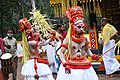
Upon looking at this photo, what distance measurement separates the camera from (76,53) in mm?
7086

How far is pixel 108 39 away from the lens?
37.6ft

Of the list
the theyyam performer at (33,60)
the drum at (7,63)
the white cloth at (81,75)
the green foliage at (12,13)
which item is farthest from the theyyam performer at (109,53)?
the green foliage at (12,13)

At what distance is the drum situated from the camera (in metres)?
10.2

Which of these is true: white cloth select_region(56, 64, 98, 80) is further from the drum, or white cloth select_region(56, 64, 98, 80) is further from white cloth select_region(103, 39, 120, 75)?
white cloth select_region(103, 39, 120, 75)

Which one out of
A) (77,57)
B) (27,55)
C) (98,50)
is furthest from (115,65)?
(77,57)

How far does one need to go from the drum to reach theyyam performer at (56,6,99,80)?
334cm

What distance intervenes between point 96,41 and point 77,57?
25.6ft

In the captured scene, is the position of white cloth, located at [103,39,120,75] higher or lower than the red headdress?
lower

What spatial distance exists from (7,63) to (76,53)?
3695 mm

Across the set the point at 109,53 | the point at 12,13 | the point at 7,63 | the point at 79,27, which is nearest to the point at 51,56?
the point at 109,53

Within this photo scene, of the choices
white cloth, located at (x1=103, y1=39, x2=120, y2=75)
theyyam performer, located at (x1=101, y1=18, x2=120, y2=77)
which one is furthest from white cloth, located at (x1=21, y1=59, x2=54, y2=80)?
white cloth, located at (x1=103, y1=39, x2=120, y2=75)

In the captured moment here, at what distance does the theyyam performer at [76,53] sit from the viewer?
6957 millimetres

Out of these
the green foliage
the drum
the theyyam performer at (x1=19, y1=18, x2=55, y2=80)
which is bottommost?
the green foliage

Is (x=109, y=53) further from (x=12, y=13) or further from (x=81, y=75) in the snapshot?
(x=12, y=13)
